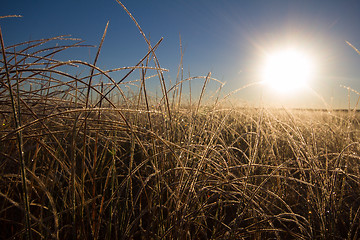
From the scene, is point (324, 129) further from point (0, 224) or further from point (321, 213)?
point (0, 224)

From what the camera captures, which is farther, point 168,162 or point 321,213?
point 168,162

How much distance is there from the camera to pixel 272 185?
4.20 ft

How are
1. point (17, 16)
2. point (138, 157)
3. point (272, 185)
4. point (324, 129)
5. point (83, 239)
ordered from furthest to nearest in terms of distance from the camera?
point (324, 129)
point (138, 157)
point (272, 185)
point (17, 16)
point (83, 239)

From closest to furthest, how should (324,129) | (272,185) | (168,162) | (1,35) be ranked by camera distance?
(1,35) → (168,162) → (272,185) → (324,129)

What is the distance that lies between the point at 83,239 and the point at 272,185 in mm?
1037

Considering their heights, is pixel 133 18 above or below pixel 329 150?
above

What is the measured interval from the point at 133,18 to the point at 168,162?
684 mm

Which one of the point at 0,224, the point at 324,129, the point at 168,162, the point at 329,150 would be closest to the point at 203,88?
the point at 168,162

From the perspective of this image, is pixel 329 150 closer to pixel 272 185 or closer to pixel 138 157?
pixel 272 185

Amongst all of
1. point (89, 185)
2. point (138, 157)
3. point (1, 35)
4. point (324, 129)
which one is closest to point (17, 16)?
point (1, 35)

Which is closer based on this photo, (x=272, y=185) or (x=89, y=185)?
(x=89, y=185)

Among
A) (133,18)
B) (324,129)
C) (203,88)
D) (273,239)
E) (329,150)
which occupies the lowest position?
(273,239)

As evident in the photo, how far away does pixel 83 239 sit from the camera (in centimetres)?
71

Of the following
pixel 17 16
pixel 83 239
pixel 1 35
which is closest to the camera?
pixel 1 35
